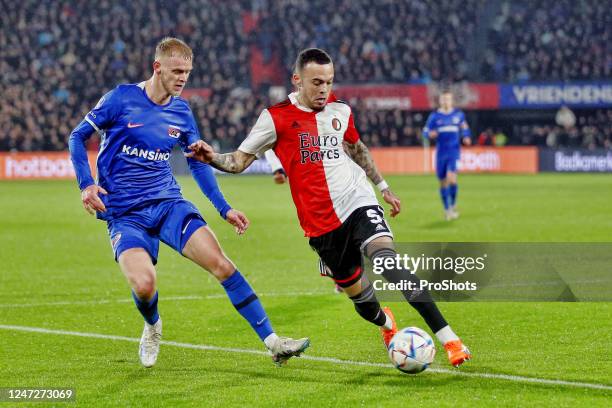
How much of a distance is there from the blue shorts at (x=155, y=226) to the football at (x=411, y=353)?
5.43 ft

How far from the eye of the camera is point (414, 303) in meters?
7.06

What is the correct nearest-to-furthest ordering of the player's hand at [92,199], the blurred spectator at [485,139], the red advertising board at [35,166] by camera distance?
the player's hand at [92,199], the red advertising board at [35,166], the blurred spectator at [485,139]

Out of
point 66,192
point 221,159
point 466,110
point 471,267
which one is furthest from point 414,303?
point 466,110

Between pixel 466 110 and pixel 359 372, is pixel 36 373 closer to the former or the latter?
pixel 359 372

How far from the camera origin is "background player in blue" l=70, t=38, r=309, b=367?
748 cm

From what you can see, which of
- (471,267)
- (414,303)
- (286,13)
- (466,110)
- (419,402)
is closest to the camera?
(419,402)

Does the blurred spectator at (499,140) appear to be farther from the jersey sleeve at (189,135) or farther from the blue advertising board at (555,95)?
the jersey sleeve at (189,135)

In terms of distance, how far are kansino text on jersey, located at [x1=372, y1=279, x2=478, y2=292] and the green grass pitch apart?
1.01 feet

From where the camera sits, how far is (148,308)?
7828 millimetres

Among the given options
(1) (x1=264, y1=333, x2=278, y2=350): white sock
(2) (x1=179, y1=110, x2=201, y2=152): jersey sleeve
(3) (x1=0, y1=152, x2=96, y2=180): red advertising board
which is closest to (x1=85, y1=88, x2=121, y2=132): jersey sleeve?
(2) (x1=179, y1=110, x2=201, y2=152): jersey sleeve

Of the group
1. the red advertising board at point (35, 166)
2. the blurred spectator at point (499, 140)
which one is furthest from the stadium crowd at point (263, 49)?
the blurred spectator at point (499, 140)

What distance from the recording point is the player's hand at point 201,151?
22.9 feet

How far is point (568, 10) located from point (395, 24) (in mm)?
7075

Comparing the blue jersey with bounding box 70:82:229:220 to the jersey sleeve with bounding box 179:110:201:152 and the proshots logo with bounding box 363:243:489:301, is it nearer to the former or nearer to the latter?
the jersey sleeve with bounding box 179:110:201:152
